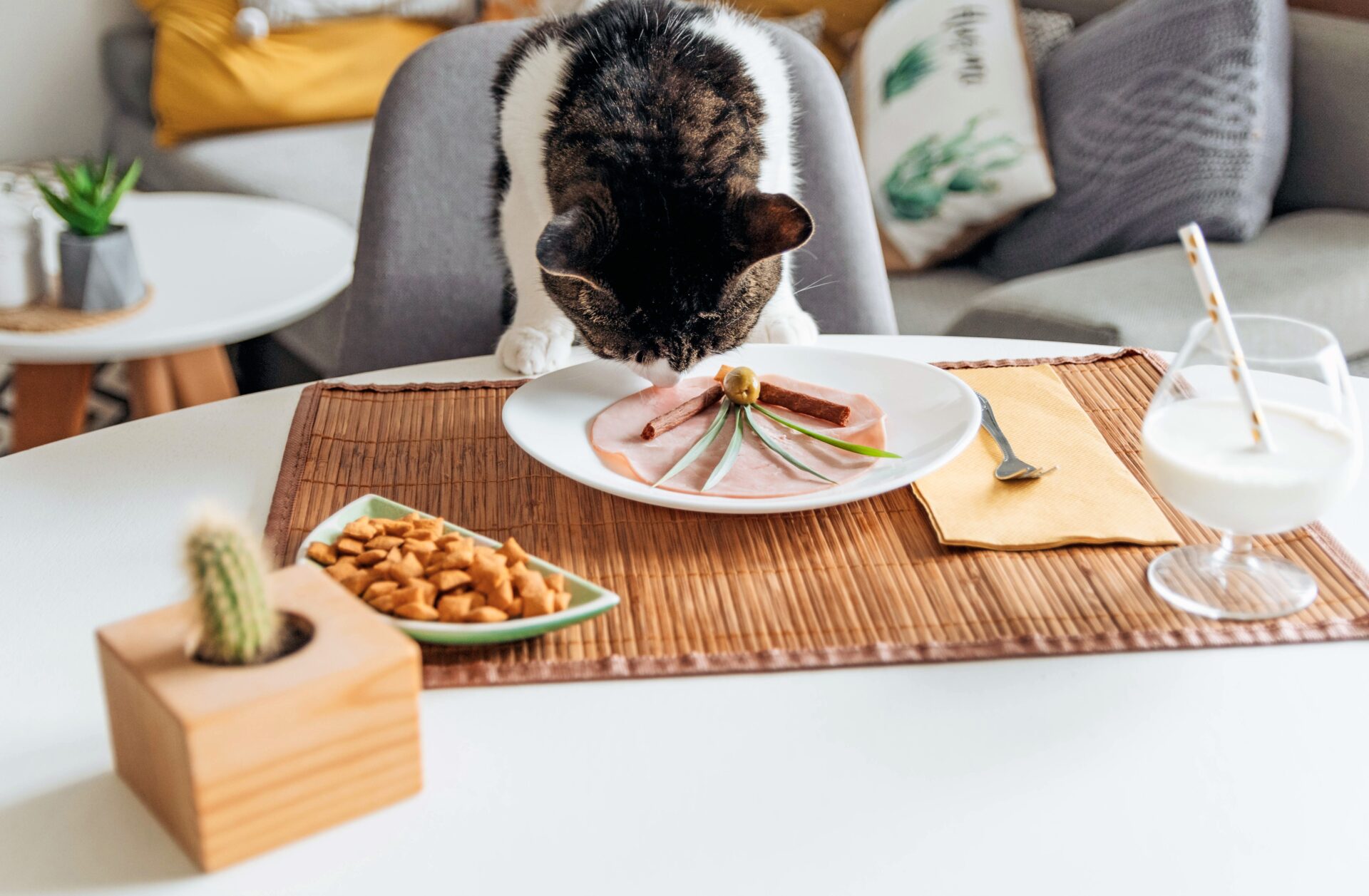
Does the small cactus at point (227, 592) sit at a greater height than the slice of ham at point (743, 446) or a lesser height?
greater

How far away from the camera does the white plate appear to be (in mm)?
766

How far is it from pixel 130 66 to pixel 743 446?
9.24ft

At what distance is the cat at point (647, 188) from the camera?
0.98 meters

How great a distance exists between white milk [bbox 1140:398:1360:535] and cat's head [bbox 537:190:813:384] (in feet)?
1.22

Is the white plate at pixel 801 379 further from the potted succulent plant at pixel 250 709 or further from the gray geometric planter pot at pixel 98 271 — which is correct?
the gray geometric planter pot at pixel 98 271

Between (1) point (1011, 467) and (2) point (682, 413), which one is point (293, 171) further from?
(1) point (1011, 467)

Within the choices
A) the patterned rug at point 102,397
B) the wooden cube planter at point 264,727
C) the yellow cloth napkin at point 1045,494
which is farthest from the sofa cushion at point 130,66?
the wooden cube planter at point 264,727

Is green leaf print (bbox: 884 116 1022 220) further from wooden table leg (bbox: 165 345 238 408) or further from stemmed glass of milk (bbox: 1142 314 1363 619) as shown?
stemmed glass of milk (bbox: 1142 314 1363 619)

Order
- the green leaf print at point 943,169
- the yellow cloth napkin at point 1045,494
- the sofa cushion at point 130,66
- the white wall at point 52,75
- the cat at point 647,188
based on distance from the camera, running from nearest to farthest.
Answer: the yellow cloth napkin at point 1045,494, the cat at point 647,188, the green leaf print at point 943,169, the sofa cushion at point 130,66, the white wall at point 52,75

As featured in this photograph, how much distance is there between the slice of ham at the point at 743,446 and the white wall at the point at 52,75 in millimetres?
2963

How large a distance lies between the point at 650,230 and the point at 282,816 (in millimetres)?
609

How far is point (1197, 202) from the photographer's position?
1.83 meters

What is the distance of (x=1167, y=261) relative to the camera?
5.79 feet

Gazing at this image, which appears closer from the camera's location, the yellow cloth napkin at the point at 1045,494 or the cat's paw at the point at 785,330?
the yellow cloth napkin at the point at 1045,494
